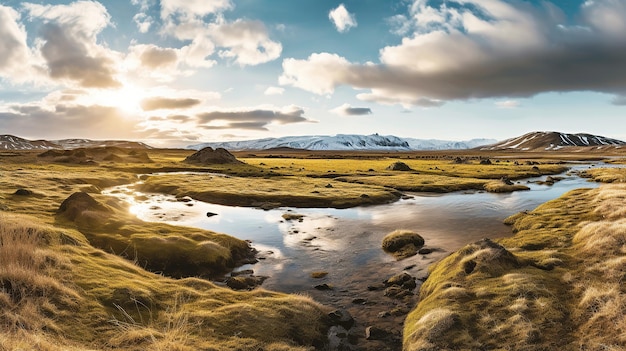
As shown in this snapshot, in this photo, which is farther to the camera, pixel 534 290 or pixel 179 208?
pixel 179 208

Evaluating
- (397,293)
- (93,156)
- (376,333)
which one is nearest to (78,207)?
(397,293)

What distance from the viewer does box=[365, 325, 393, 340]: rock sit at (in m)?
17.8

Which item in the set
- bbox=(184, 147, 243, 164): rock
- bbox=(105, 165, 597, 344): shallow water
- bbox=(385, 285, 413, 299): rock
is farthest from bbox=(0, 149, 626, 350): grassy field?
bbox=(184, 147, 243, 164): rock

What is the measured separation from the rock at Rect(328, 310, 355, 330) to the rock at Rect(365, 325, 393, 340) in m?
1.07

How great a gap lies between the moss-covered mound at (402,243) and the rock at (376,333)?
45.1 feet

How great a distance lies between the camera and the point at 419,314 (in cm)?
1873

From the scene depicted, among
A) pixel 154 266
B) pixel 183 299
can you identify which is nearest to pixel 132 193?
pixel 154 266

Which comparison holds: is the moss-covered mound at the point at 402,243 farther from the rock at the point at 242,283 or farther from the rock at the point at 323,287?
the rock at the point at 242,283

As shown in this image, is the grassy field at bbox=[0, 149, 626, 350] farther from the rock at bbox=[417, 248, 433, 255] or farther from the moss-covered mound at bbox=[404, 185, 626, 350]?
the rock at bbox=[417, 248, 433, 255]

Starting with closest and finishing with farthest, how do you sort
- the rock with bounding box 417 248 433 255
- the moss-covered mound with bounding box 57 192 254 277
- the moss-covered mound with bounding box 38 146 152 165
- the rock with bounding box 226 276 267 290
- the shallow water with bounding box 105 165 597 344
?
1. the rock with bounding box 226 276 267 290
2. the shallow water with bounding box 105 165 597 344
3. the moss-covered mound with bounding box 57 192 254 277
4. the rock with bounding box 417 248 433 255
5. the moss-covered mound with bounding box 38 146 152 165

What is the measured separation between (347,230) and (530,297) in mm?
23887

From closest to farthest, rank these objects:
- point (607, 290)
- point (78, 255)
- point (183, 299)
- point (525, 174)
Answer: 1. point (607, 290)
2. point (183, 299)
3. point (78, 255)
4. point (525, 174)

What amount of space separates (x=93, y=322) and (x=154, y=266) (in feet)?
42.6

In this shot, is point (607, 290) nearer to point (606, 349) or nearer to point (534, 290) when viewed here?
point (534, 290)
